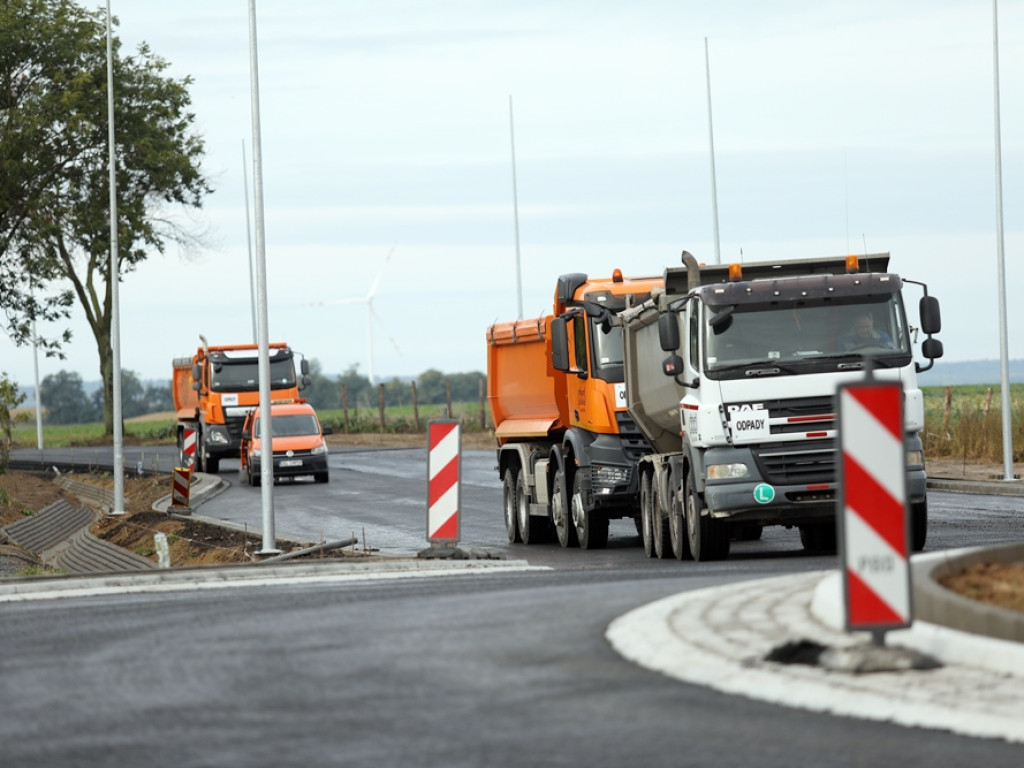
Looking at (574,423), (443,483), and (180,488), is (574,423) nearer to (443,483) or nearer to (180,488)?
(443,483)

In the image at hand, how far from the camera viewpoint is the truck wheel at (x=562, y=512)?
23.0 meters

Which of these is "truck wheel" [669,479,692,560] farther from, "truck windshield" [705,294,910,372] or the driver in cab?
the driver in cab

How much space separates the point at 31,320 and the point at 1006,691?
208ft

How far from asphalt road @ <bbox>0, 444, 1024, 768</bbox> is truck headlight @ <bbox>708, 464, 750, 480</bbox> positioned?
185 inches

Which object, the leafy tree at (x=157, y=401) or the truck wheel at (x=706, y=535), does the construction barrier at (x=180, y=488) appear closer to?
the truck wheel at (x=706, y=535)

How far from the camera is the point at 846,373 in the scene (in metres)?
18.0

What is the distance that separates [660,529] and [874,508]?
39.2ft

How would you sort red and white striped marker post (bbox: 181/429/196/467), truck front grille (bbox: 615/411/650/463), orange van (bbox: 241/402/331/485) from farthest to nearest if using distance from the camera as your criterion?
red and white striped marker post (bbox: 181/429/196/467) < orange van (bbox: 241/402/331/485) < truck front grille (bbox: 615/411/650/463)

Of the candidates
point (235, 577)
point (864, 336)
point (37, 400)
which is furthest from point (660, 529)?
point (37, 400)

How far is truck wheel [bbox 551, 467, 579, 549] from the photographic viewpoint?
75.6ft

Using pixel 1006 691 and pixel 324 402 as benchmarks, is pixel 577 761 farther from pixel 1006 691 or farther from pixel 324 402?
pixel 324 402

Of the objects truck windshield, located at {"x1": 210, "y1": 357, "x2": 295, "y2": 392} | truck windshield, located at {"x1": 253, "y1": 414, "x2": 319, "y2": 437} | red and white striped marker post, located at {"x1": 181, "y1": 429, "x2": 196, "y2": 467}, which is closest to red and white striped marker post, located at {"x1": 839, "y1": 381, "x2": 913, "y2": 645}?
truck windshield, located at {"x1": 253, "y1": 414, "x2": 319, "y2": 437}

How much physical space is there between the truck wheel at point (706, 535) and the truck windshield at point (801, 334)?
1521 millimetres

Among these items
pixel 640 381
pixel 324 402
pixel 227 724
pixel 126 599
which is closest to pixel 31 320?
pixel 640 381
